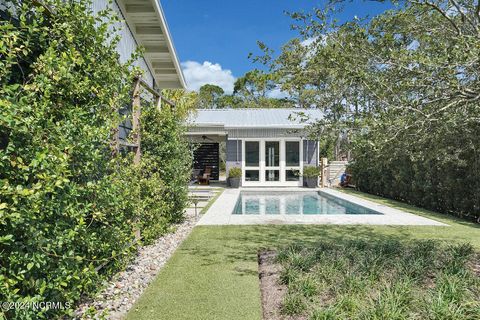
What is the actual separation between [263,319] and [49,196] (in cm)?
256

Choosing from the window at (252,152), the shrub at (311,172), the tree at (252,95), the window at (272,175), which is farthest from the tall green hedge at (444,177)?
the tree at (252,95)

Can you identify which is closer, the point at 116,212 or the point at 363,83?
the point at 116,212

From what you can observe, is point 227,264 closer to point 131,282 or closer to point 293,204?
point 131,282

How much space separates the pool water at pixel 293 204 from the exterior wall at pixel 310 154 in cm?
280

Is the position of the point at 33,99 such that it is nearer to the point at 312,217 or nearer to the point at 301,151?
the point at 312,217

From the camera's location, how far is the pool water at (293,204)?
1291cm

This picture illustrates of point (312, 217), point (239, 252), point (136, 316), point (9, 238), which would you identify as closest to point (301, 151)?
point (312, 217)

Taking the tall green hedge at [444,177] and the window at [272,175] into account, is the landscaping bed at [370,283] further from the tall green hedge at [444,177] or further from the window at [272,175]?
the window at [272,175]

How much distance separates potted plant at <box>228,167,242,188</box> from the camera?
20.3 m

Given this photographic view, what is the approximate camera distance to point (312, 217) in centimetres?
1016

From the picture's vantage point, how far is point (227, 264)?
5684mm

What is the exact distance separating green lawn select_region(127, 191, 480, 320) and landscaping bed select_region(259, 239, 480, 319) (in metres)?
0.35

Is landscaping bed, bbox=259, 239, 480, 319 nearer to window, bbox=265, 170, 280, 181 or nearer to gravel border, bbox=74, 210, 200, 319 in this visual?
gravel border, bbox=74, 210, 200, 319

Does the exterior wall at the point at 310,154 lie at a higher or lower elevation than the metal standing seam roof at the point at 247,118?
lower
